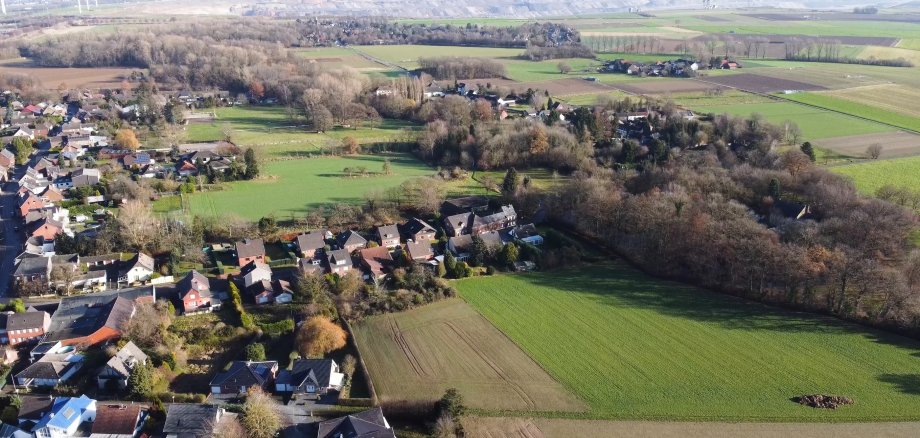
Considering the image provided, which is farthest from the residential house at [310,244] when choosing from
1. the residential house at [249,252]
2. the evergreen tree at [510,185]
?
the evergreen tree at [510,185]

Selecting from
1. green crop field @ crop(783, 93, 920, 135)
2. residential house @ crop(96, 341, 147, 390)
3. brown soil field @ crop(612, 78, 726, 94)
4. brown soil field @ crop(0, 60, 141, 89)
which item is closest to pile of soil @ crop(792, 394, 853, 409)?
residential house @ crop(96, 341, 147, 390)

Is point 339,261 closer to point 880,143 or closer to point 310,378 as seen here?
point 310,378

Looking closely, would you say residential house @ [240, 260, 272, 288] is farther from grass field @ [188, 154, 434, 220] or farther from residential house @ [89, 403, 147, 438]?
residential house @ [89, 403, 147, 438]

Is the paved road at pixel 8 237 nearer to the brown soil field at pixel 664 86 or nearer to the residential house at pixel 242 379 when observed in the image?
the residential house at pixel 242 379

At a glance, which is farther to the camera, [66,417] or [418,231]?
[418,231]

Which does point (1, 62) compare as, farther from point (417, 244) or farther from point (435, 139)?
point (417, 244)

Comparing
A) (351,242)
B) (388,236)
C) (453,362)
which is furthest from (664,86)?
(453,362)
